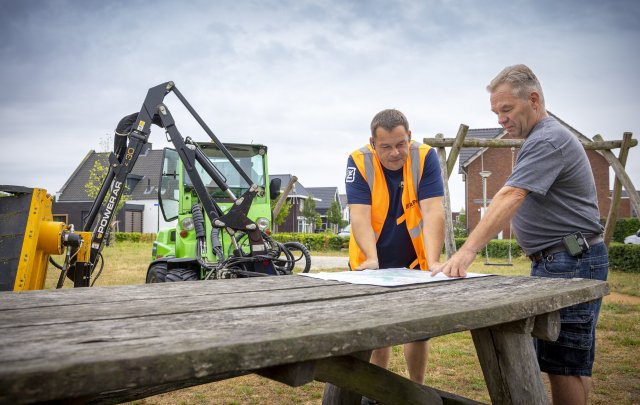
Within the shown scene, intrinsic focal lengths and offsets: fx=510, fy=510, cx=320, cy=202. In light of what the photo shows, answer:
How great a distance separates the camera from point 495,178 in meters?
30.1

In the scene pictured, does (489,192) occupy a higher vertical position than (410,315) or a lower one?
higher

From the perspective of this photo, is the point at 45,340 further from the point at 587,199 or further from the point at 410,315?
the point at 587,199

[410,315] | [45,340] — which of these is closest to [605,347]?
[410,315]

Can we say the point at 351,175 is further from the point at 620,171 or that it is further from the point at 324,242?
the point at 324,242

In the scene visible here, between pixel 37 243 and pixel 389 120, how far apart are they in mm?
3480

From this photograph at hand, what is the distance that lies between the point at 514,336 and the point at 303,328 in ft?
3.61

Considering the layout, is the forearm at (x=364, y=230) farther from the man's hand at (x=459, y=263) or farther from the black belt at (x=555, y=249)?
the black belt at (x=555, y=249)

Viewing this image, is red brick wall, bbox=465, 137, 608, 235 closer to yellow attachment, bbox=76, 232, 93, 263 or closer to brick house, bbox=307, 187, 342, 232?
yellow attachment, bbox=76, 232, 93, 263

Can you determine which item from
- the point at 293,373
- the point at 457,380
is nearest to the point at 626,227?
the point at 457,380

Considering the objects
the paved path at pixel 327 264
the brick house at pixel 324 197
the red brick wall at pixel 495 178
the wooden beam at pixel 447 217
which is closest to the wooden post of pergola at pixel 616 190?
the wooden beam at pixel 447 217

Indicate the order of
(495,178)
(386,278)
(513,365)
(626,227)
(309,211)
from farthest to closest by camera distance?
(309,211) → (495,178) → (626,227) → (386,278) → (513,365)

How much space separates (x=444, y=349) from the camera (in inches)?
201

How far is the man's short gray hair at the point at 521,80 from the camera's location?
2.55m

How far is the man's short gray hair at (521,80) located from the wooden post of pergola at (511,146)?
14.6 feet
